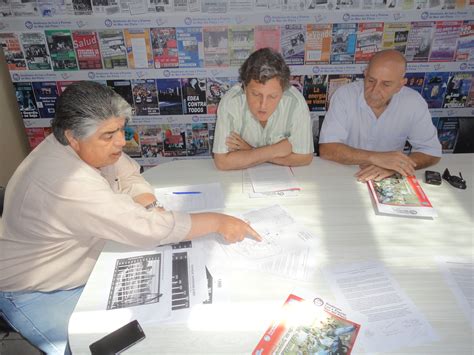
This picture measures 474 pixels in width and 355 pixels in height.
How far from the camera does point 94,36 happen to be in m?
2.58

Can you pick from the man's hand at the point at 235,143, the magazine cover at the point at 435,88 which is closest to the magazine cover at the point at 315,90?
the magazine cover at the point at 435,88

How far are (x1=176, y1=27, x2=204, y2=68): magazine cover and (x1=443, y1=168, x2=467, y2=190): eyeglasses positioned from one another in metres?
1.79

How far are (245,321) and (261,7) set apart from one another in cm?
214

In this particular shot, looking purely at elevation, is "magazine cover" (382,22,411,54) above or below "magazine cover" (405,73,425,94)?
above

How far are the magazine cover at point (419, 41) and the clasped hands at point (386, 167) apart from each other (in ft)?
4.02

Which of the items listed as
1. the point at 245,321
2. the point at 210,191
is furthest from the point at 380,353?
the point at 210,191

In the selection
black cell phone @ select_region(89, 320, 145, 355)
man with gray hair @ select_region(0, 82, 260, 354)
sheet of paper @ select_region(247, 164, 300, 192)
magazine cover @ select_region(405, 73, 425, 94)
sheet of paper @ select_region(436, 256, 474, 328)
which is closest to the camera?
black cell phone @ select_region(89, 320, 145, 355)

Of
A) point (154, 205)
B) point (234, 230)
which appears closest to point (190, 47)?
point (154, 205)

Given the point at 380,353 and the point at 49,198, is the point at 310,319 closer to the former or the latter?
the point at 380,353

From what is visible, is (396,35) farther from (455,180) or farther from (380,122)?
(455,180)

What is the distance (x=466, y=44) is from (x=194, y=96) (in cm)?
203

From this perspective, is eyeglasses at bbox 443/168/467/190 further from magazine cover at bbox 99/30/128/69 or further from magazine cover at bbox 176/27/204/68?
magazine cover at bbox 99/30/128/69

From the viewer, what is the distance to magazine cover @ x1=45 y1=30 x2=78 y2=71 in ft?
8.43

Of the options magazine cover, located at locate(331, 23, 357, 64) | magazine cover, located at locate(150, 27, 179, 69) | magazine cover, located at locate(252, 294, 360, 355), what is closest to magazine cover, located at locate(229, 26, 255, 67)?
magazine cover, located at locate(150, 27, 179, 69)
